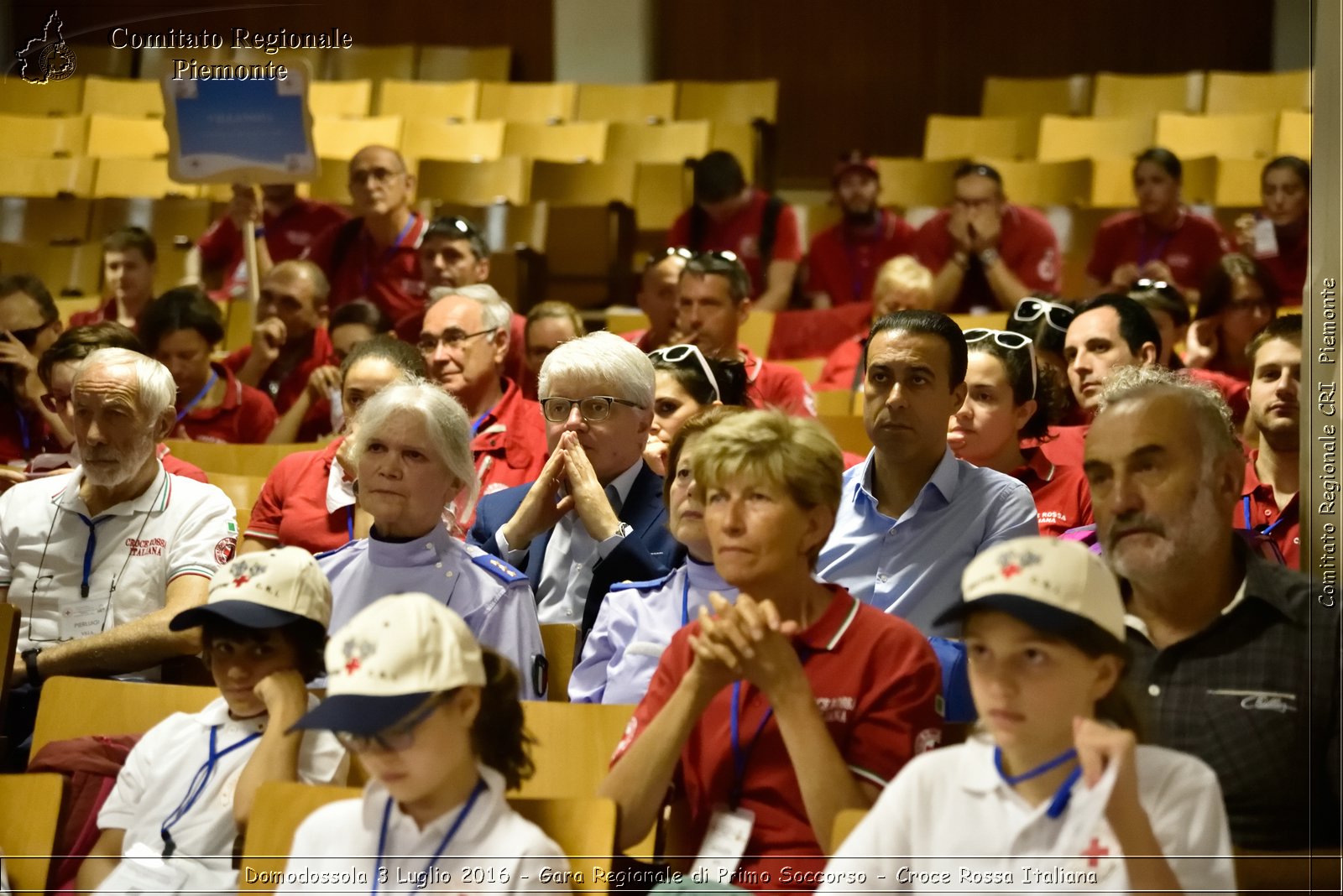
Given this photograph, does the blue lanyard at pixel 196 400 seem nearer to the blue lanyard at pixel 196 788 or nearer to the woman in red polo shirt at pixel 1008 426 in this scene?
the woman in red polo shirt at pixel 1008 426

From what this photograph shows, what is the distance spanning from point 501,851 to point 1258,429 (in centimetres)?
212

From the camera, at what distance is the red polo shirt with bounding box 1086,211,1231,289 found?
19.6ft

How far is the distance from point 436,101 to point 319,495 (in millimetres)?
5364

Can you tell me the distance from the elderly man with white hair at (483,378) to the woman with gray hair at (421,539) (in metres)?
1.11

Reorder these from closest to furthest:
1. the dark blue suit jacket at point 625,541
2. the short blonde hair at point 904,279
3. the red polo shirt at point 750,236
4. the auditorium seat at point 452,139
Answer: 1. the dark blue suit jacket at point 625,541
2. the short blonde hair at point 904,279
3. the red polo shirt at point 750,236
4. the auditorium seat at point 452,139

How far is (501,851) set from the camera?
184 centimetres

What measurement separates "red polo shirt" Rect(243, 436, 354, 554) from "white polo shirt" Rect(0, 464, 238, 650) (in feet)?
0.71

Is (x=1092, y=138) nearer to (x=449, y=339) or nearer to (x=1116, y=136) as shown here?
(x=1116, y=136)

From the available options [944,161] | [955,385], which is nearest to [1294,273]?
[944,161]

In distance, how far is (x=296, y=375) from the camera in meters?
5.18

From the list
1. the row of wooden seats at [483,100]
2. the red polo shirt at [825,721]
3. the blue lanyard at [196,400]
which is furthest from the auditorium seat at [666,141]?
the red polo shirt at [825,721]

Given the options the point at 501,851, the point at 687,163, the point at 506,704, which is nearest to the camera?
the point at 501,851

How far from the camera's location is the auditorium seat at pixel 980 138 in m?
7.78

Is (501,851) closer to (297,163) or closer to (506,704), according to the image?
(506,704)
